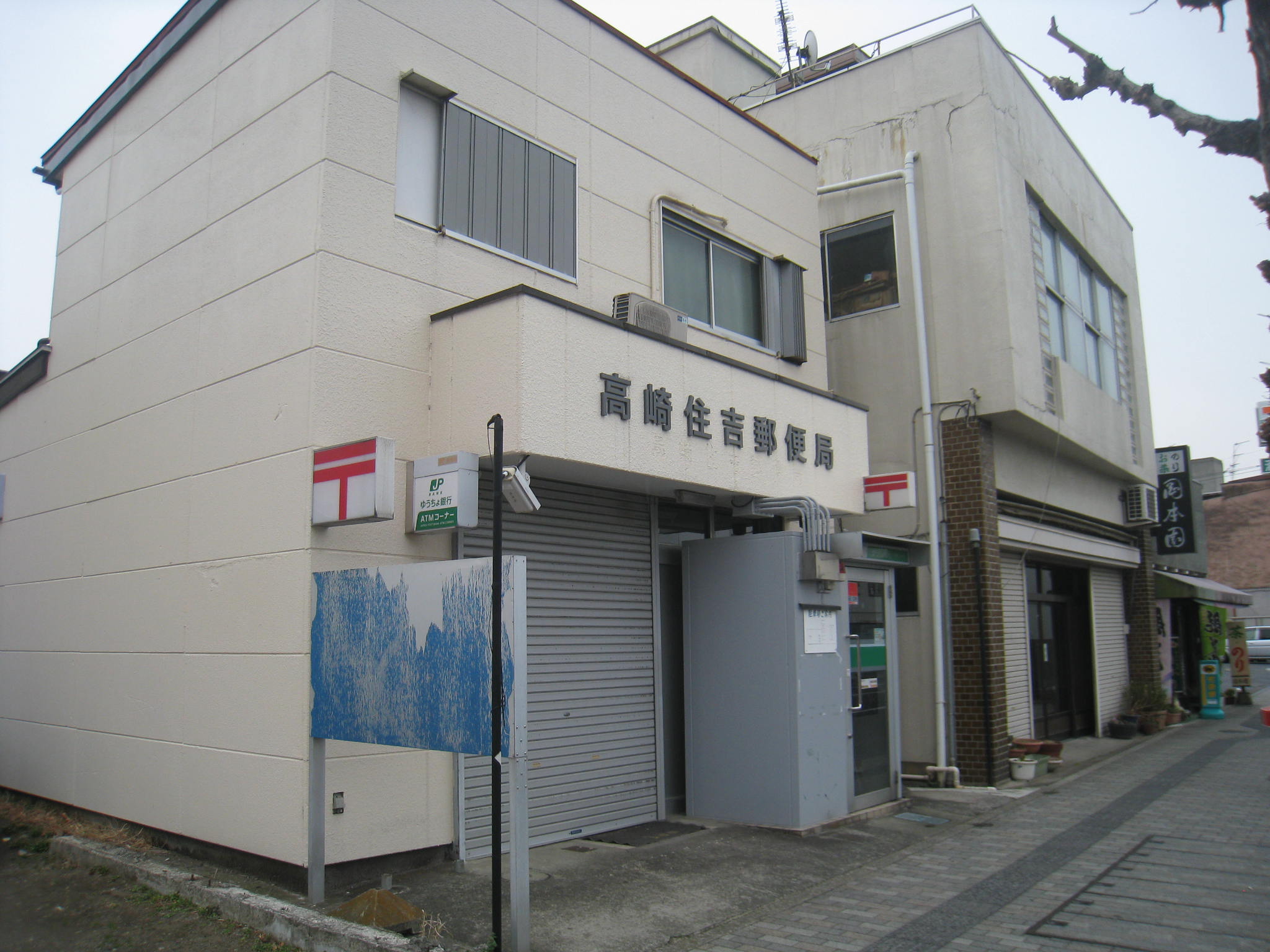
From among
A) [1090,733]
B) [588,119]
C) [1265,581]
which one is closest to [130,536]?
[588,119]

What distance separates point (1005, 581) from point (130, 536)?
461 inches

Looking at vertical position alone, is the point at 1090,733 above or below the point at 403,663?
below

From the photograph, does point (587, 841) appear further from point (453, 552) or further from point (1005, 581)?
point (1005, 581)

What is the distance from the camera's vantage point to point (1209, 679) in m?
20.9

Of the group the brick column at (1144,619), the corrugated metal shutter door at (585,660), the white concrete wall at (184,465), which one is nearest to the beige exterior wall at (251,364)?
the white concrete wall at (184,465)

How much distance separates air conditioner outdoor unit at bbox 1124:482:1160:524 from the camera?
19.0 meters

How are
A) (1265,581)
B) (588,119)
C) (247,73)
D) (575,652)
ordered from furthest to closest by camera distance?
(1265,581) < (588,119) < (575,652) < (247,73)

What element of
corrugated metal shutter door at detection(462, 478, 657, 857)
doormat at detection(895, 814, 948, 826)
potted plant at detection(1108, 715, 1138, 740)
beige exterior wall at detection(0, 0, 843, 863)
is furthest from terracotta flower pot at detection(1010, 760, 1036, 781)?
potted plant at detection(1108, 715, 1138, 740)

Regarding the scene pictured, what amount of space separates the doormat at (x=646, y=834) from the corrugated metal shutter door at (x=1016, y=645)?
6.89 meters

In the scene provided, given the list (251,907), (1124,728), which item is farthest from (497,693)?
(1124,728)

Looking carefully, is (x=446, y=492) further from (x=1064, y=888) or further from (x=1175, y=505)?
(x=1175, y=505)

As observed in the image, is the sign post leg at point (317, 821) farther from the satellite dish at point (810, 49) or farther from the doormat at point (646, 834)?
the satellite dish at point (810, 49)

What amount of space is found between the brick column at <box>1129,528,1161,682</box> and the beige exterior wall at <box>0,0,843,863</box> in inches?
485

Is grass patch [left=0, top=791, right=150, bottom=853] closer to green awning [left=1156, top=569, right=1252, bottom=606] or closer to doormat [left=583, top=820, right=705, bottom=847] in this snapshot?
doormat [left=583, top=820, right=705, bottom=847]
